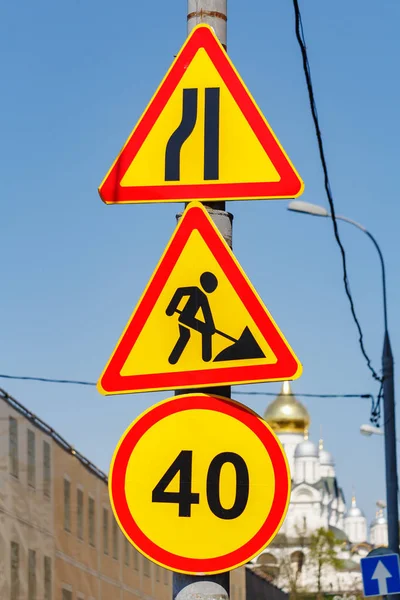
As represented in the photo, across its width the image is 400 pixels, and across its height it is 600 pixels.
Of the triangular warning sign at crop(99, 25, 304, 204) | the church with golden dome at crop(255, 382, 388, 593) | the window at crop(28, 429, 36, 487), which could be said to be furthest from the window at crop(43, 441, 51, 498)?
the church with golden dome at crop(255, 382, 388, 593)

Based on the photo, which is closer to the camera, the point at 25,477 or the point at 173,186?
the point at 173,186

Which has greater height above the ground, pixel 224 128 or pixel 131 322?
pixel 224 128

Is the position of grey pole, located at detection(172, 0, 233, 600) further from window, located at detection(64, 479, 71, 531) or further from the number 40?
window, located at detection(64, 479, 71, 531)

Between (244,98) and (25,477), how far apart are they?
1096 cm

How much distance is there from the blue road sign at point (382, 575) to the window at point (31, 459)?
4564 mm

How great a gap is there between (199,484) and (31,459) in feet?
37.4

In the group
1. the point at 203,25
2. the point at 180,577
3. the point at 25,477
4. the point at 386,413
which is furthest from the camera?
the point at 386,413

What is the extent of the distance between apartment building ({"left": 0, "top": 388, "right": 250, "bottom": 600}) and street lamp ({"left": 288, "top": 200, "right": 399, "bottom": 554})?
3.78 meters

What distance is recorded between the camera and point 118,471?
3975 millimetres

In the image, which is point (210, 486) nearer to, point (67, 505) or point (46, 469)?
point (46, 469)

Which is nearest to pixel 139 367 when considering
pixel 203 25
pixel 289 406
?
pixel 203 25

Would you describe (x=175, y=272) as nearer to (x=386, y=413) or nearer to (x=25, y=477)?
(x=25, y=477)

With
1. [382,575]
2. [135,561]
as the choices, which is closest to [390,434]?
[382,575]

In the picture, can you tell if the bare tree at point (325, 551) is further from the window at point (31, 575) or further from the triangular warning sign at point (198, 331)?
the triangular warning sign at point (198, 331)
